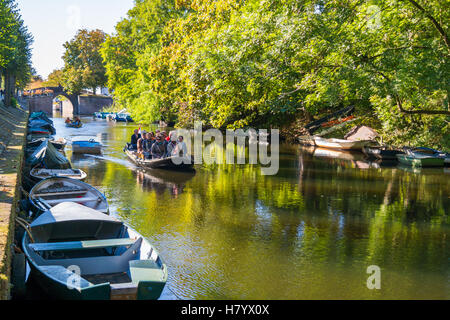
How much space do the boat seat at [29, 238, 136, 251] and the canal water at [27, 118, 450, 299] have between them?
3.97 feet

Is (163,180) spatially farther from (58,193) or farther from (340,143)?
(340,143)

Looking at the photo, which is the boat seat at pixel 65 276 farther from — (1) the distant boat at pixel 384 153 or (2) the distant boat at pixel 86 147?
(1) the distant boat at pixel 384 153

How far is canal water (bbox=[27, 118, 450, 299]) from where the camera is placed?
8.43 m

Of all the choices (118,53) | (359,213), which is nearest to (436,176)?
(359,213)

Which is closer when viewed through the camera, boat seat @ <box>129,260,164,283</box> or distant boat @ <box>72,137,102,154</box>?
boat seat @ <box>129,260,164,283</box>

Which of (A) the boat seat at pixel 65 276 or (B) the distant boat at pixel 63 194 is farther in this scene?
(B) the distant boat at pixel 63 194

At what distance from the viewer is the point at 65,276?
263 inches

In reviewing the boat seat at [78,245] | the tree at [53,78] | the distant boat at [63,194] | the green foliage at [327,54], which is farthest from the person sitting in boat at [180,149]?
the tree at [53,78]

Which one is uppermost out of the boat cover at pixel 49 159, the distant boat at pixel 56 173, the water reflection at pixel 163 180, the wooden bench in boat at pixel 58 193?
the boat cover at pixel 49 159

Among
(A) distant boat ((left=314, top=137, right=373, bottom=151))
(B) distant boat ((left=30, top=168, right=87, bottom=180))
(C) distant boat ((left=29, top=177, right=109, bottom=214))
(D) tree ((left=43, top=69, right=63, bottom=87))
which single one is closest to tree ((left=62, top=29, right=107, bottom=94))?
(D) tree ((left=43, top=69, right=63, bottom=87))

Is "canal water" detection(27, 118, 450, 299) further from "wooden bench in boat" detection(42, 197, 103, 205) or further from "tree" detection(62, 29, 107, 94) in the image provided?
"tree" detection(62, 29, 107, 94)

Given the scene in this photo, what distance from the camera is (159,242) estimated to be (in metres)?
10.6

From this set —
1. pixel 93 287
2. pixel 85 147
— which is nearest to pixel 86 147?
pixel 85 147

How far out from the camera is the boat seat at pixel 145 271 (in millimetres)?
6785
